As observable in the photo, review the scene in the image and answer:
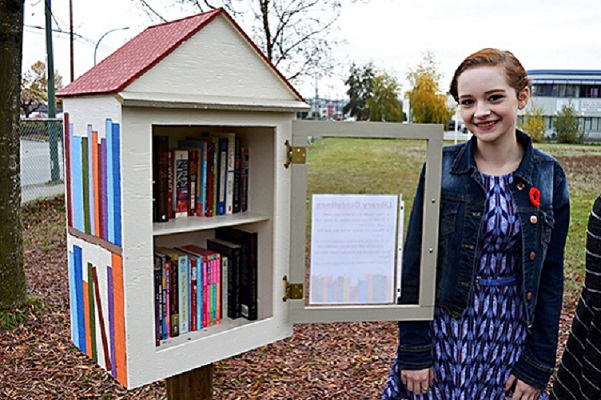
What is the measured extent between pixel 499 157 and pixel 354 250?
0.61 meters

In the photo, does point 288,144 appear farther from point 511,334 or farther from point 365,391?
point 365,391

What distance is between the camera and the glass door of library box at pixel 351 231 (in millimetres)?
2043

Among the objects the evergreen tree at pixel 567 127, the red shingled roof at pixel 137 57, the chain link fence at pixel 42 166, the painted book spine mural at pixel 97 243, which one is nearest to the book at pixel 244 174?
the red shingled roof at pixel 137 57

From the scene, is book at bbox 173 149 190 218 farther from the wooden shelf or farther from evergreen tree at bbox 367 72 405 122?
evergreen tree at bbox 367 72 405 122

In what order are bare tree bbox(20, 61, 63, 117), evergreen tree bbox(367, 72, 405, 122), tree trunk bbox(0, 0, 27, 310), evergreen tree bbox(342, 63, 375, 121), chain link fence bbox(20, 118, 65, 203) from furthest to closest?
bare tree bbox(20, 61, 63, 117), evergreen tree bbox(367, 72, 405, 122), evergreen tree bbox(342, 63, 375, 121), chain link fence bbox(20, 118, 65, 203), tree trunk bbox(0, 0, 27, 310)

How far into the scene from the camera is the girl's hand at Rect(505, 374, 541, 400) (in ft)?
6.41

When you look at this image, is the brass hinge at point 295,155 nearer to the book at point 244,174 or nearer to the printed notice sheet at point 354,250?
the printed notice sheet at point 354,250

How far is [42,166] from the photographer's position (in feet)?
39.1

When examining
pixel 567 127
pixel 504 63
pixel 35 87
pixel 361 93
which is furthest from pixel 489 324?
pixel 567 127

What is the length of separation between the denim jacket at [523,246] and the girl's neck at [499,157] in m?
0.03

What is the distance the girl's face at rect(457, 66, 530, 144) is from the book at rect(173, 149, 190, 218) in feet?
3.39

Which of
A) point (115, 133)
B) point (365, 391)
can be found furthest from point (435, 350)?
point (365, 391)

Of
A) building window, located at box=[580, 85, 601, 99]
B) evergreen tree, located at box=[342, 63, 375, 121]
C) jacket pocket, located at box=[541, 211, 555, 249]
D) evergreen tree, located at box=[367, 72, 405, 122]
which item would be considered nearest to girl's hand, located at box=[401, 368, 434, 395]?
jacket pocket, located at box=[541, 211, 555, 249]

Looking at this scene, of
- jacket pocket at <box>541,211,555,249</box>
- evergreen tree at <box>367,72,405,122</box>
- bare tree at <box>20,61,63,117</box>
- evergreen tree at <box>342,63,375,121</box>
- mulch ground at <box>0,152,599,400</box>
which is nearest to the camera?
jacket pocket at <box>541,211,555,249</box>
